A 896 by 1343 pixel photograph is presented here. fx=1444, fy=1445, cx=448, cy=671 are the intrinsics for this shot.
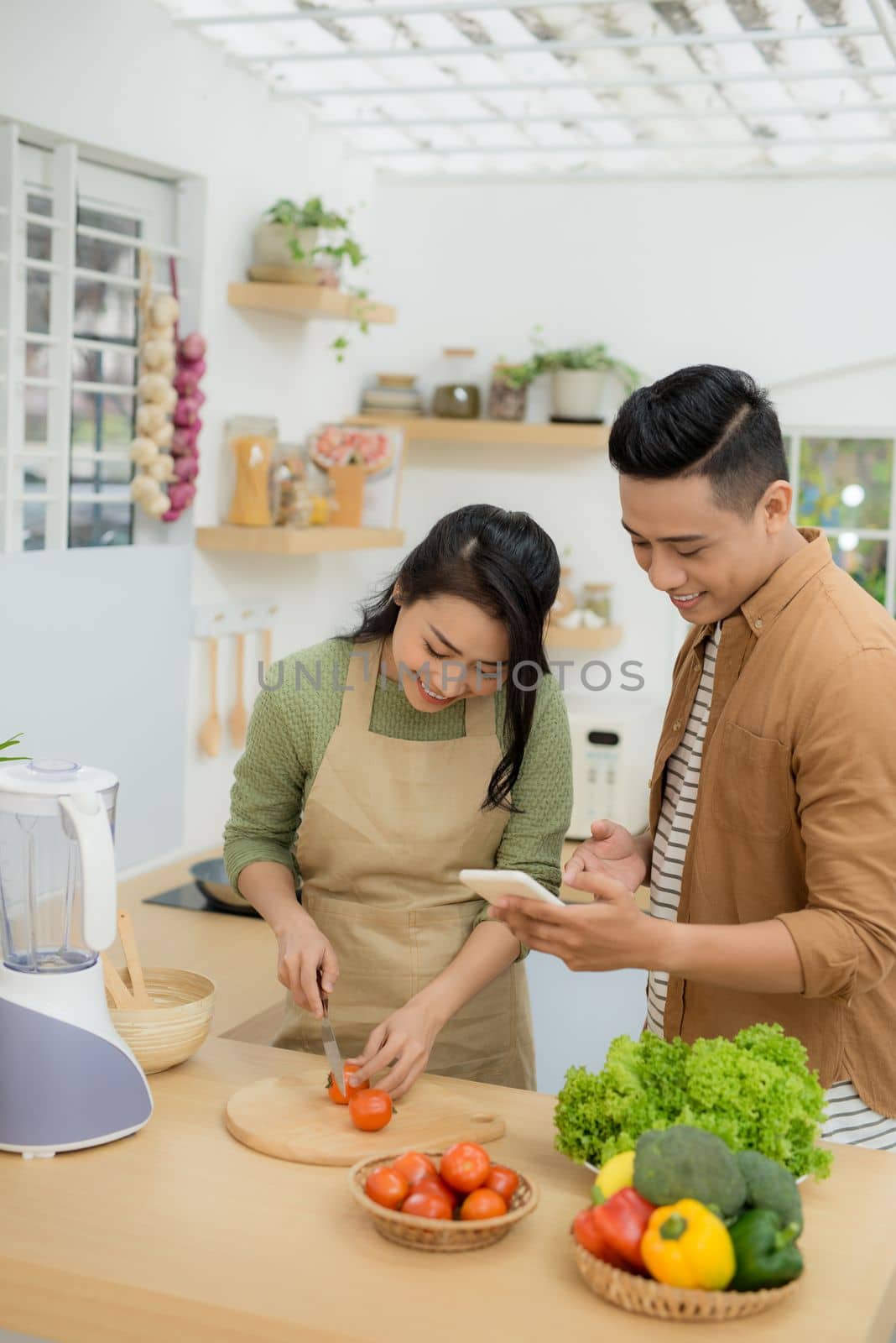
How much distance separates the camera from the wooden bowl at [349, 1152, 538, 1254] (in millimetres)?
1170

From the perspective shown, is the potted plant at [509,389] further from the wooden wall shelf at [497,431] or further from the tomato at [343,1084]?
the tomato at [343,1084]

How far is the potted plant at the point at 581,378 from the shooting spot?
3.82 meters

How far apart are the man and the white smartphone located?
20 mm

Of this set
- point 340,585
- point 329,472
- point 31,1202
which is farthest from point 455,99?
point 31,1202

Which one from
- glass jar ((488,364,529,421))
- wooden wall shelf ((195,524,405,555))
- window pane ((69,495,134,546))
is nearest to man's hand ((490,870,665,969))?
window pane ((69,495,134,546))

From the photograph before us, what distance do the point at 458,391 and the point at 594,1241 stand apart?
312cm

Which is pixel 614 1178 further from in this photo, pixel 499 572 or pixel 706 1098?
pixel 499 572

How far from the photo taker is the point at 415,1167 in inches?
48.5

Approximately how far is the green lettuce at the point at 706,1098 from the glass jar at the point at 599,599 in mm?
2704

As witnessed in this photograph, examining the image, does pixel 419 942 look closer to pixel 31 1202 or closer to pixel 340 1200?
pixel 340 1200

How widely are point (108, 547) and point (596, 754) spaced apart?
4.24ft

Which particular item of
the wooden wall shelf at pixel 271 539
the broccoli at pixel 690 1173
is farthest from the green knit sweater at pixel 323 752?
the wooden wall shelf at pixel 271 539

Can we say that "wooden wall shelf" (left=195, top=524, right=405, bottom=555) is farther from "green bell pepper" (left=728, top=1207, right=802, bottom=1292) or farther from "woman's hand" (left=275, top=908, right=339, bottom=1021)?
"green bell pepper" (left=728, top=1207, right=802, bottom=1292)

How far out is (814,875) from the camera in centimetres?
133
